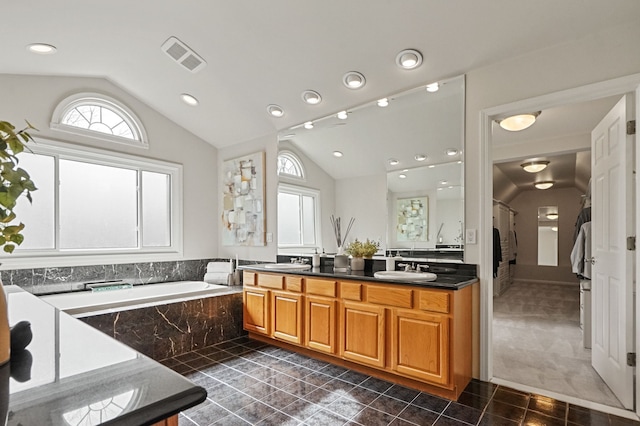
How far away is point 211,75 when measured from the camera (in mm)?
3686

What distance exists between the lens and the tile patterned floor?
7.49 feet

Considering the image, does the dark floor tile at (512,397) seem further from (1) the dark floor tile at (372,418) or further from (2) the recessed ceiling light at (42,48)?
(2) the recessed ceiling light at (42,48)

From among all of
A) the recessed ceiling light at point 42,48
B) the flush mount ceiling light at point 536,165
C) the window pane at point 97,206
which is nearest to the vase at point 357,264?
the window pane at point 97,206

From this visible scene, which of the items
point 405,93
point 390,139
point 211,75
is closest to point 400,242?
point 390,139

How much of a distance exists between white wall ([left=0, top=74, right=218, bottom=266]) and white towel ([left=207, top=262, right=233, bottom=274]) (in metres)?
0.33

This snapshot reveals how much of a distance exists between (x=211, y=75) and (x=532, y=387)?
399 cm

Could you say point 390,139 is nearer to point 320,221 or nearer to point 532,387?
point 320,221

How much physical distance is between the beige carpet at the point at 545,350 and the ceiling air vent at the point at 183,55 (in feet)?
12.8

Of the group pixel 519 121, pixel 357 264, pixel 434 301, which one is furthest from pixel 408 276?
pixel 519 121

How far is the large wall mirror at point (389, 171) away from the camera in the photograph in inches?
123

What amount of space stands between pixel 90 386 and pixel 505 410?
2.58 metres

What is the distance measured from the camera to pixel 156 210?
15.4 feet

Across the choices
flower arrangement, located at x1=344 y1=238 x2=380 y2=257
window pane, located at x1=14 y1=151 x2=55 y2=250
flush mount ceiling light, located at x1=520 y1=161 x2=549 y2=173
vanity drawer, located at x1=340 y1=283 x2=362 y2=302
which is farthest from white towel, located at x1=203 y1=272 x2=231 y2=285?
flush mount ceiling light, located at x1=520 y1=161 x2=549 y2=173

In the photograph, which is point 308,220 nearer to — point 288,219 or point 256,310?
point 288,219
